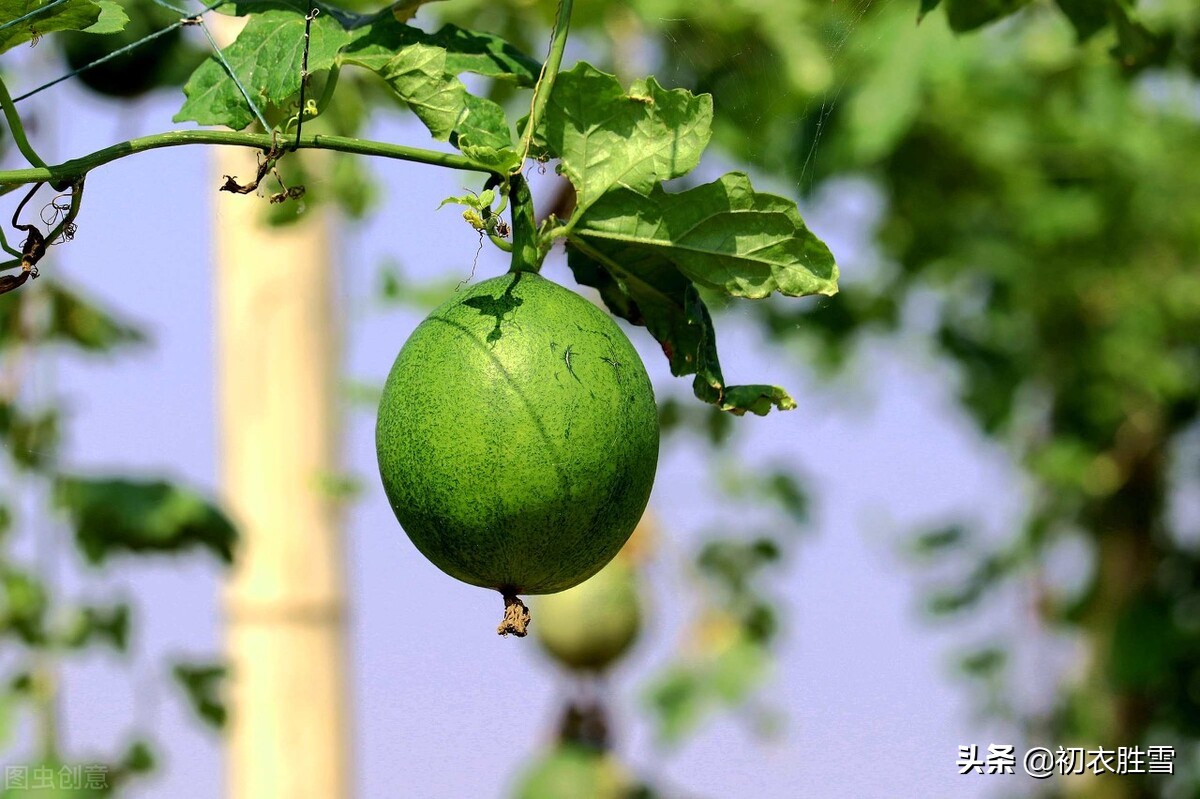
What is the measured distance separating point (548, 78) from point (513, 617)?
45 cm

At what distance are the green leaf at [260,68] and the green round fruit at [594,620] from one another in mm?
3468

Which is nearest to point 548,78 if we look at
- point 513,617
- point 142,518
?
point 513,617

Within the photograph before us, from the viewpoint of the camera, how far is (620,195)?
128 centimetres

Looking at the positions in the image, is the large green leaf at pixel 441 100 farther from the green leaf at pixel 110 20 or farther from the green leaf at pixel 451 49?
the green leaf at pixel 110 20

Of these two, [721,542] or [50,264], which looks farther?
[721,542]

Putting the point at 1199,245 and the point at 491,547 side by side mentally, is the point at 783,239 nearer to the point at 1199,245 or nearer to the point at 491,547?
the point at 491,547

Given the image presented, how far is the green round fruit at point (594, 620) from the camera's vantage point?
4754 millimetres

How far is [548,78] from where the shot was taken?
1223 mm

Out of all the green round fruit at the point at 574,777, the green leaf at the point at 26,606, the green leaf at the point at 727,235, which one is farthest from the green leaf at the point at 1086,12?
the green round fruit at the point at 574,777

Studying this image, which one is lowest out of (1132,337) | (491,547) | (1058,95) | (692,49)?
(491,547)

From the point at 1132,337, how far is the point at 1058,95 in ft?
4.56

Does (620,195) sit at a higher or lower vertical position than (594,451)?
higher

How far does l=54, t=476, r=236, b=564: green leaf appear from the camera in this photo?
3035 millimetres

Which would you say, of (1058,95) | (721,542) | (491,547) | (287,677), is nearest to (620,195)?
(491,547)
